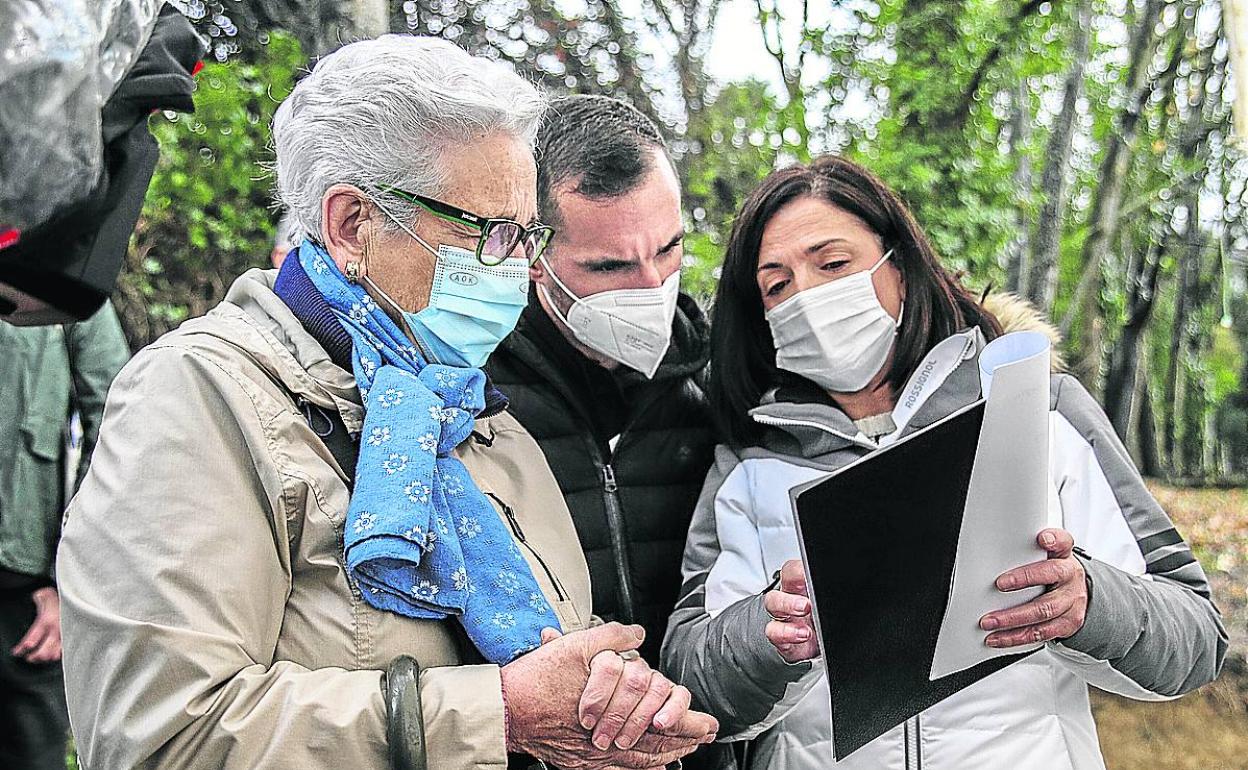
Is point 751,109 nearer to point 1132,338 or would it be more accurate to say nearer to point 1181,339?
point 1132,338

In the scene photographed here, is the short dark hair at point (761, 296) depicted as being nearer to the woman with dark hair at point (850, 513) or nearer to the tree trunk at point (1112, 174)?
the woman with dark hair at point (850, 513)

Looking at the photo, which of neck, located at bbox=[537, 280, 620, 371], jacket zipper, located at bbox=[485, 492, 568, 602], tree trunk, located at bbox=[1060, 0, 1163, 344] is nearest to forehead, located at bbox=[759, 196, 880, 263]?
neck, located at bbox=[537, 280, 620, 371]

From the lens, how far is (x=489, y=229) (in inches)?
83.0

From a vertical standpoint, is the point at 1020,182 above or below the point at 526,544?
below

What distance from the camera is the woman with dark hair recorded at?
219cm

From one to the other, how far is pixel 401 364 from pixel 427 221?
0.26 m

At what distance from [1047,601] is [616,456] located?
3.24 feet

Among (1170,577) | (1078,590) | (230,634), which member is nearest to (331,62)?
(230,634)

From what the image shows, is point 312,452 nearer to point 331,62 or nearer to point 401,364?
point 401,364

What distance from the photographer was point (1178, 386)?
20562 millimetres

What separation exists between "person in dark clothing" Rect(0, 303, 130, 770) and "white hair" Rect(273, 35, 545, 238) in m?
2.05

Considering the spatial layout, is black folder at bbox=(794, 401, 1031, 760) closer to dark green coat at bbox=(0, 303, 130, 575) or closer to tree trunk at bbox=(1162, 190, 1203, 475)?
dark green coat at bbox=(0, 303, 130, 575)

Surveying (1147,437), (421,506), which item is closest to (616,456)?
(421,506)

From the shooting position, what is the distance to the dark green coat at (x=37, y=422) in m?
3.63
